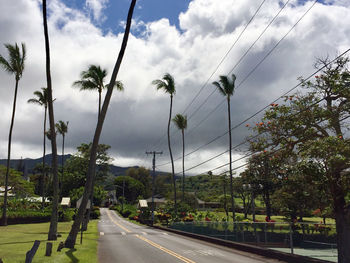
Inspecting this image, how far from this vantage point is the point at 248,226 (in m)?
19.6

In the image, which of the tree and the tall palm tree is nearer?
the tree

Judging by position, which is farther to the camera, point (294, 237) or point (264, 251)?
point (294, 237)

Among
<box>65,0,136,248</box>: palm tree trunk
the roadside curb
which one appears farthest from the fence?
<box>65,0,136,248</box>: palm tree trunk

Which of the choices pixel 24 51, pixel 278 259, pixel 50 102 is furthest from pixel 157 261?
pixel 24 51

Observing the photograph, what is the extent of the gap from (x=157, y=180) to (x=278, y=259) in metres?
148

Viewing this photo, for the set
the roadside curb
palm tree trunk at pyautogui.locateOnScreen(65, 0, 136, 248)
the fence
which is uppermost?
palm tree trunk at pyautogui.locateOnScreen(65, 0, 136, 248)

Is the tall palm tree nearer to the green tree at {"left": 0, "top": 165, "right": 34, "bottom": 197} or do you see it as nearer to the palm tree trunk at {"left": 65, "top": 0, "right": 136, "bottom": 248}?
the palm tree trunk at {"left": 65, "top": 0, "right": 136, "bottom": 248}

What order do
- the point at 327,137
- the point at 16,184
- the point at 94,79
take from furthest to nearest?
the point at 16,184 → the point at 94,79 → the point at 327,137

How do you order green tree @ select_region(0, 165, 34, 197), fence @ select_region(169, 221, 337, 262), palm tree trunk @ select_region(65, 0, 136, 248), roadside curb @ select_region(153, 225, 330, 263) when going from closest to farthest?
roadside curb @ select_region(153, 225, 330, 263)
palm tree trunk @ select_region(65, 0, 136, 248)
fence @ select_region(169, 221, 337, 262)
green tree @ select_region(0, 165, 34, 197)

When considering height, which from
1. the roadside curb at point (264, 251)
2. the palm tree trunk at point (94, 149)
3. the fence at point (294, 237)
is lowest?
the roadside curb at point (264, 251)

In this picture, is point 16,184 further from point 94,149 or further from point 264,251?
point 264,251

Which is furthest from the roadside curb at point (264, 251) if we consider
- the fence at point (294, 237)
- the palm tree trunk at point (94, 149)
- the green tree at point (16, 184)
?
the green tree at point (16, 184)

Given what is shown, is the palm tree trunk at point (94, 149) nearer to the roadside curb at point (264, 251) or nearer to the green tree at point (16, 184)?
the roadside curb at point (264, 251)

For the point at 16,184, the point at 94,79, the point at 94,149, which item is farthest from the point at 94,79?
the point at 16,184
